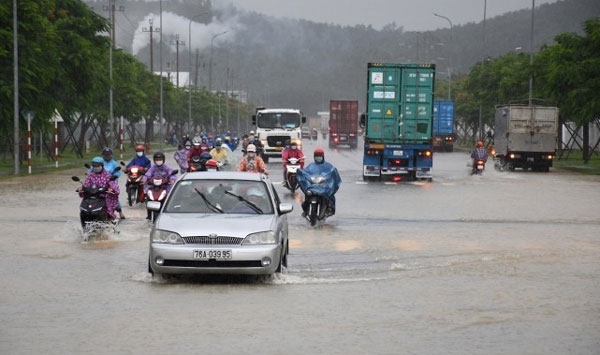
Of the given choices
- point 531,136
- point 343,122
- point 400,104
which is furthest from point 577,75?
point 343,122

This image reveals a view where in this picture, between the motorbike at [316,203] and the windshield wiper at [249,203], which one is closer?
the windshield wiper at [249,203]

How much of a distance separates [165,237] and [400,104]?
93.2 ft

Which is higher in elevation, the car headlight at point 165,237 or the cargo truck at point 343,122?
the car headlight at point 165,237

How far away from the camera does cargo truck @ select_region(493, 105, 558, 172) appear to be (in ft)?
170

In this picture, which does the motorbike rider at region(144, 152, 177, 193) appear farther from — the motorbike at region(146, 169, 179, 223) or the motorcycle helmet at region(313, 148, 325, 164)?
the motorcycle helmet at region(313, 148, 325, 164)

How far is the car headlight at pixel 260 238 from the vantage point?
13477 millimetres

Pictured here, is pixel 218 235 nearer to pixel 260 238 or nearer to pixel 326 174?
pixel 260 238

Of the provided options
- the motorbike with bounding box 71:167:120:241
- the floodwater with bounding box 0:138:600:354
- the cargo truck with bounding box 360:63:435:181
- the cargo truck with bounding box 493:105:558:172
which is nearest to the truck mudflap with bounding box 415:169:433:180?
the cargo truck with bounding box 360:63:435:181

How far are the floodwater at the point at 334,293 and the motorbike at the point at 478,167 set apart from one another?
21363 millimetres

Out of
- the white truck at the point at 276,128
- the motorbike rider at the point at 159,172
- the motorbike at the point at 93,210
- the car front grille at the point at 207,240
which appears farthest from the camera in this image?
the white truck at the point at 276,128

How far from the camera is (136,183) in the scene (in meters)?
26.9

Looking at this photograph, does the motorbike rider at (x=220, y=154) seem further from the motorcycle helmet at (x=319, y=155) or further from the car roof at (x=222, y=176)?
the car roof at (x=222, y=176)

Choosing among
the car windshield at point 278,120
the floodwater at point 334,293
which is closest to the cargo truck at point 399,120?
the floodwater at point 334,293

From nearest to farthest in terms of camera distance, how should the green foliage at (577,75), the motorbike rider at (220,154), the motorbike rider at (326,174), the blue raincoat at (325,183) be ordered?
the blue raincoat at (325,183) < the motorbike rider at (326,174) < the motorbike rider at (220,154) < the green foliage at (577,75)
